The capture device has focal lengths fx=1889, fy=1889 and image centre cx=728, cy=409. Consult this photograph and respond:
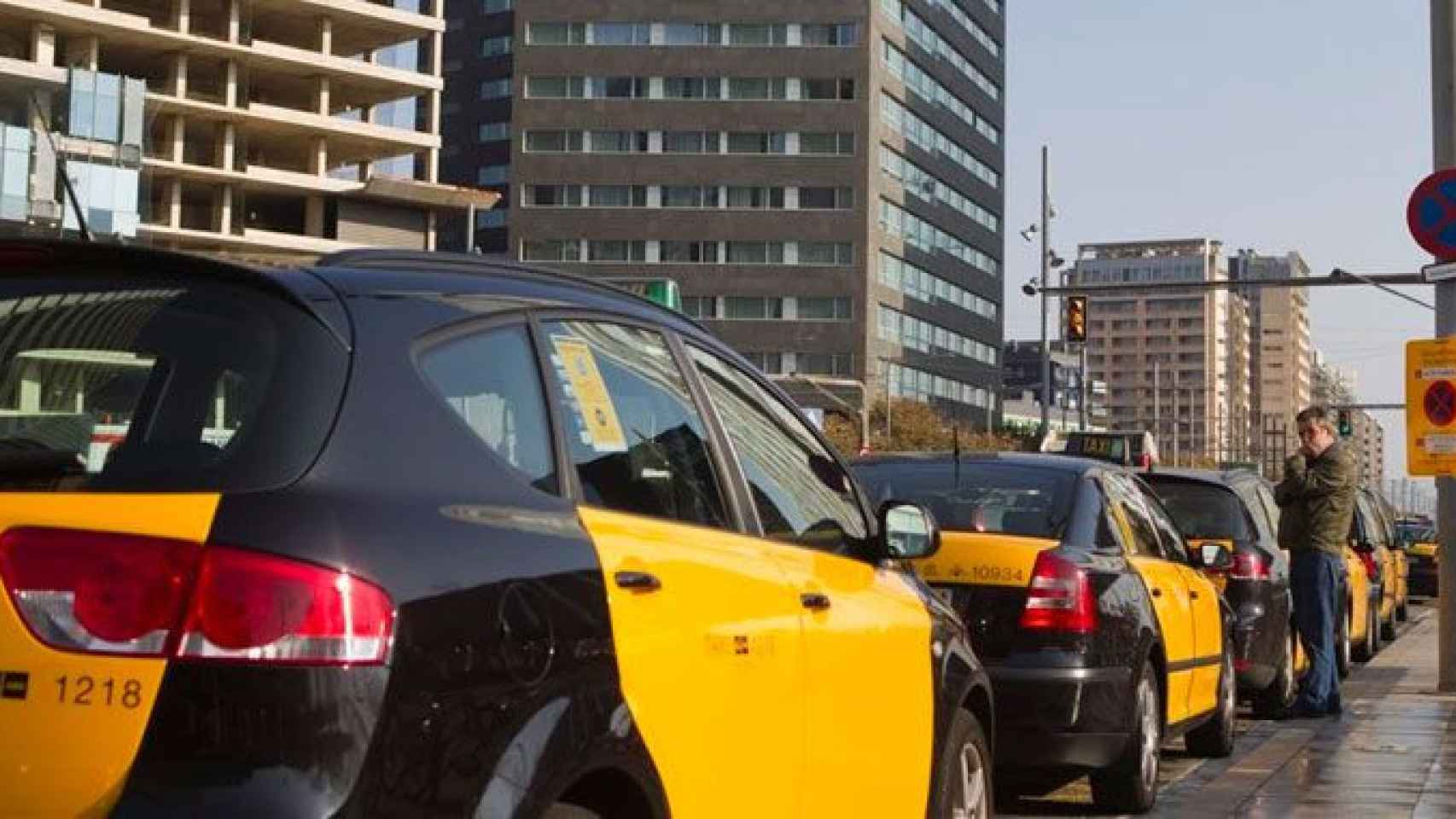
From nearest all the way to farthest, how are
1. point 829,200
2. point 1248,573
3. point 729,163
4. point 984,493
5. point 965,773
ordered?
point 965,773
point 984,493
point 1248,573
point 829,200
point 729,163

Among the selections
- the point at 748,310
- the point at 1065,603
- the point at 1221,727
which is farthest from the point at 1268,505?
the point at 748,310

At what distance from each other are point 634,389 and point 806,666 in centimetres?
69

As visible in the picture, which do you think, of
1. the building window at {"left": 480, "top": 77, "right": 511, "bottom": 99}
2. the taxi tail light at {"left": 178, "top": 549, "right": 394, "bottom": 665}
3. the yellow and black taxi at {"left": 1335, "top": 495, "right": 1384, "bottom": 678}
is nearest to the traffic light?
the yellow and black taxi at {"left": 1335, "top": 495, "right": 1384, "bottom": 678}

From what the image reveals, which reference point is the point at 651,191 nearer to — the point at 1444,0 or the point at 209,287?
the point at 1444,0

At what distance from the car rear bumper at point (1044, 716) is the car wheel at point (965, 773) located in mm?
1861

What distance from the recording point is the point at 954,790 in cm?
506

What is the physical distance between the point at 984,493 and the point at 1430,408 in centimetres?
679

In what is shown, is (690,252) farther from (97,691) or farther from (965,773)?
(97,691)

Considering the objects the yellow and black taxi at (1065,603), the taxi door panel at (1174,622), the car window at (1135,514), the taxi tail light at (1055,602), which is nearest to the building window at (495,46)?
the car window at (1135,514)

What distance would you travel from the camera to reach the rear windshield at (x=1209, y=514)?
12.4 m

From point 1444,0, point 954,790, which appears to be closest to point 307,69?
point 1444,0

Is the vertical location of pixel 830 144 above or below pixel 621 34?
below

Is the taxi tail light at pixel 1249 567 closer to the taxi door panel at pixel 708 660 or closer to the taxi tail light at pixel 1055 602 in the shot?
the taxi tail light at pixel 1055 602

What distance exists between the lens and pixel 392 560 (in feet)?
9.14
